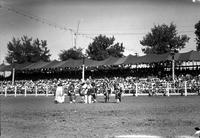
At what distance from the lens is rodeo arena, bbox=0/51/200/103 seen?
1166 inches

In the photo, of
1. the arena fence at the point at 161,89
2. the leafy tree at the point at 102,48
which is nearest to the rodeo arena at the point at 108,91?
the arena fence at the point at 161,89

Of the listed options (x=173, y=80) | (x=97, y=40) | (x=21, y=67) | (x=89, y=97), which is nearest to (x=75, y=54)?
(x=97, y=40)

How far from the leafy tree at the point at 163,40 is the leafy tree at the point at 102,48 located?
7.84m

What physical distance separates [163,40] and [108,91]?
165 feet

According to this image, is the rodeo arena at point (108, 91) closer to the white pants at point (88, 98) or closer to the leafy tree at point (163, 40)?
the white pants at point (88, 98)

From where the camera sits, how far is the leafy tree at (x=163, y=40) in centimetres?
7569

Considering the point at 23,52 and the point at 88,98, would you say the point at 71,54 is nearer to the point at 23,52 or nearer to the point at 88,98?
the point at 23,52

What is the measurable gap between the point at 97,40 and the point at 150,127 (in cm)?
7179

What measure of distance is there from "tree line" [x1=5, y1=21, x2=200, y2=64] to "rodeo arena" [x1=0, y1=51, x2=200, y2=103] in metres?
10.3

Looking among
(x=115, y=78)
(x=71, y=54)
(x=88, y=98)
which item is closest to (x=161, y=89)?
(x=115, y=78)

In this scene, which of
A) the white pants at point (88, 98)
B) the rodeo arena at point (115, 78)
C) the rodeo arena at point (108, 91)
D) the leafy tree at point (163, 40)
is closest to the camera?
the rodeo arena at point (108, 91)

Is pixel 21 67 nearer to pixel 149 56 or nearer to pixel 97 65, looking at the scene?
pixel 97 65

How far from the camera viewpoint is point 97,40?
8231 cm

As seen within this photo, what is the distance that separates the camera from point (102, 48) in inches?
3278
